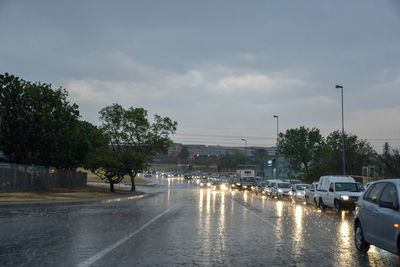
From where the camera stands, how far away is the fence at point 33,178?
3612 centimetres

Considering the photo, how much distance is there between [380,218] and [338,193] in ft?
50.3

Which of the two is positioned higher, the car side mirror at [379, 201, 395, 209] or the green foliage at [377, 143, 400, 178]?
the green foliage at [377, 143, 400, 178]

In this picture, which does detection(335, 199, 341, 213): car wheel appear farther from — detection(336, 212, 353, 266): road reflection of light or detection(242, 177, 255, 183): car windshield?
detection(242, 177, 255, 183): car windshield

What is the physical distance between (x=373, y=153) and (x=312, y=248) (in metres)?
55.1

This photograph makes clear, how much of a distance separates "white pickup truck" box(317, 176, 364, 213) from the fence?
24.3 meters

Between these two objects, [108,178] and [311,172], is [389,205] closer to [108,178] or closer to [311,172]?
[108,178]

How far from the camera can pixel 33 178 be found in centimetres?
4134

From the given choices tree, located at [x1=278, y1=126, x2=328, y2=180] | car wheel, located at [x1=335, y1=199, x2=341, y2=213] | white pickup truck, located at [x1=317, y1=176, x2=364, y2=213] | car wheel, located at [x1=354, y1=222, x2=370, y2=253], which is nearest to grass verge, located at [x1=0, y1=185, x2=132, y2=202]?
white pickup truck, located at [x1=317, y1=176, x2=364, y2=213]

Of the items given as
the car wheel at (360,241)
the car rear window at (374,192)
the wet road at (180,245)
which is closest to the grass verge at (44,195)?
the wet road at (180,245)

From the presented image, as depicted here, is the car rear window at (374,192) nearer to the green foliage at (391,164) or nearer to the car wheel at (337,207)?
the car wheel at (337,207)

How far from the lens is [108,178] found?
158 feet

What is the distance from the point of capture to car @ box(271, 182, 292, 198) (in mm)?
40250

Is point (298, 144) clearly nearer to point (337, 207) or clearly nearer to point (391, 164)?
point (391, 164)

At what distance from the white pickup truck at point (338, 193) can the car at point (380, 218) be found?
13231 mm
